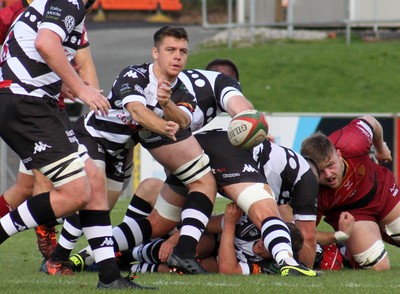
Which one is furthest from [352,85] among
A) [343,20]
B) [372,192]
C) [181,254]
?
[181,254]

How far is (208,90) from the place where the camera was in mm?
8039

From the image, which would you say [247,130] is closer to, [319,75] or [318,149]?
[318,149]

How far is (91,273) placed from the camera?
7.67m

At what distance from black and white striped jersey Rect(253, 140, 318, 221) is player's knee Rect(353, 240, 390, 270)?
0.70 m

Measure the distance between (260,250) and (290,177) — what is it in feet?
2.00

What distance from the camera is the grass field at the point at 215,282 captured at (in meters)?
6.37

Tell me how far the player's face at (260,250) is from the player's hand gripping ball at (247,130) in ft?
2.34

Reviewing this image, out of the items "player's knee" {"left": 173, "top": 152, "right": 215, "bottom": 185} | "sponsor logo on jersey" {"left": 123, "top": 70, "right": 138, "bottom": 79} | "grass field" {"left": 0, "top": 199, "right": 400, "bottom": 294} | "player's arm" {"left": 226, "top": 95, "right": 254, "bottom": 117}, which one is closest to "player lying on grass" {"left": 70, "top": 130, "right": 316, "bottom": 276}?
"player's knee" {"left": 173, "top": 152, "right": 215, "bottom": 185}

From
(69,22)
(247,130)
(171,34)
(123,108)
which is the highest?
(69,22)

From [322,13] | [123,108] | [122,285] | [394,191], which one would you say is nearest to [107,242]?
[122,285]

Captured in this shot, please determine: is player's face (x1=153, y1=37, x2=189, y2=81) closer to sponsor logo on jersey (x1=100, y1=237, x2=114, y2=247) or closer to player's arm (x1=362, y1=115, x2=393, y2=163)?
sponsor logo on jersey (x1=100, y1=237, x2=114, y2=247)

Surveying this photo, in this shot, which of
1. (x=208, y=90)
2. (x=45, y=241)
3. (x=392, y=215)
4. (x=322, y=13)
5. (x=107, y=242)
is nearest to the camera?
(x=107, y=242)

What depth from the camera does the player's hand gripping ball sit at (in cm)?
742

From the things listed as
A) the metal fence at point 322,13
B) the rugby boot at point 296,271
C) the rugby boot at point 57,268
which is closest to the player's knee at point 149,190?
the rugby boot at point 57,268
